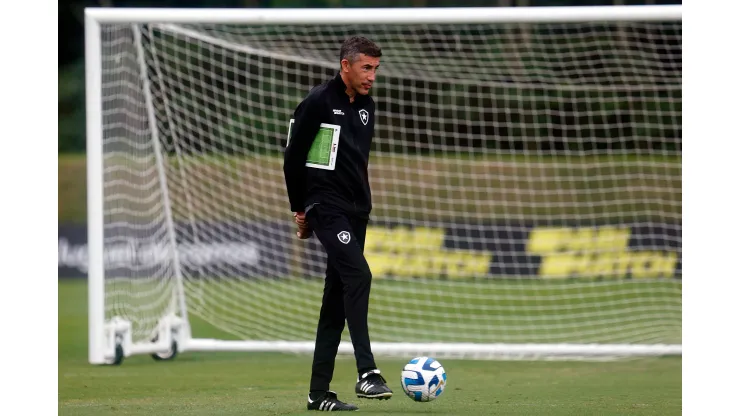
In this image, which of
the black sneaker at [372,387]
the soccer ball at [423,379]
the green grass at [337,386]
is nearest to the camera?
the black sneaker at [372,387]

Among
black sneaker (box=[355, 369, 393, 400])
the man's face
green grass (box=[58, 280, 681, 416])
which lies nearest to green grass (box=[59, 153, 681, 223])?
green grass (box=[58, 280, 681, 416])

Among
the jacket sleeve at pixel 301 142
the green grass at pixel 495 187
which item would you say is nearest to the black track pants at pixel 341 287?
the jacket sleeve at pixel 301 142

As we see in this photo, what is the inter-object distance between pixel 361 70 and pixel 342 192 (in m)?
0.56

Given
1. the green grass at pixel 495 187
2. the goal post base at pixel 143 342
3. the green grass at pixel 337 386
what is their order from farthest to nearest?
the green grass at pixel 495 187
the goal post base at pixel 143 342
the green grass at pixel 337 386

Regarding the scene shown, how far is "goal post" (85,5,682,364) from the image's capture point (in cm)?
820

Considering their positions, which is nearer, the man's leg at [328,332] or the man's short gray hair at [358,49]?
the man's short gray hair at [358,49]

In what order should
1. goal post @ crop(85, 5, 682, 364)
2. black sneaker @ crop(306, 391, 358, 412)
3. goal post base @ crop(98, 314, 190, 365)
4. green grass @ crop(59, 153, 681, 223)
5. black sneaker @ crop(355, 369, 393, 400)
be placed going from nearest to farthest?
black sneaker @ crop(355, 369, 393, 400) < black sneaker @ crop(306, 391, 358, 412) < goal post base @ crop(98, 314, 190, 365) < goal post @ crop(85, 5, 682, 364) < green grass @ crop(59, 153, 681, 223)

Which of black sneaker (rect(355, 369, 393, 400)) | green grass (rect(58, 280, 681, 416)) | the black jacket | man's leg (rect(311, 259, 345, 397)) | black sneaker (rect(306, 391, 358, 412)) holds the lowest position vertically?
green grass (rect(58, 280, 681, 416))

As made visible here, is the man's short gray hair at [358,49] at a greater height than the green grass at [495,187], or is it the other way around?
the man's short gray hair at [358,49]

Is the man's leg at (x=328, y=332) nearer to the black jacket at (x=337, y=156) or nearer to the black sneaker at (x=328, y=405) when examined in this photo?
the black sneaker at (x=328, y=405)

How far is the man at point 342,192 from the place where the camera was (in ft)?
16.5

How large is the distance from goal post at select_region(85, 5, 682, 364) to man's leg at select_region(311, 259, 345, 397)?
3.03 m

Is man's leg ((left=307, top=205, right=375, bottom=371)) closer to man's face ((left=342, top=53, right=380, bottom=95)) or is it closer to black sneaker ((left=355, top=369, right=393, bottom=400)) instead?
black sneaker ((left=355, top=369, right=393, bottom=400))

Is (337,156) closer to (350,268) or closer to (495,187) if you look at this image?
(350,268)
